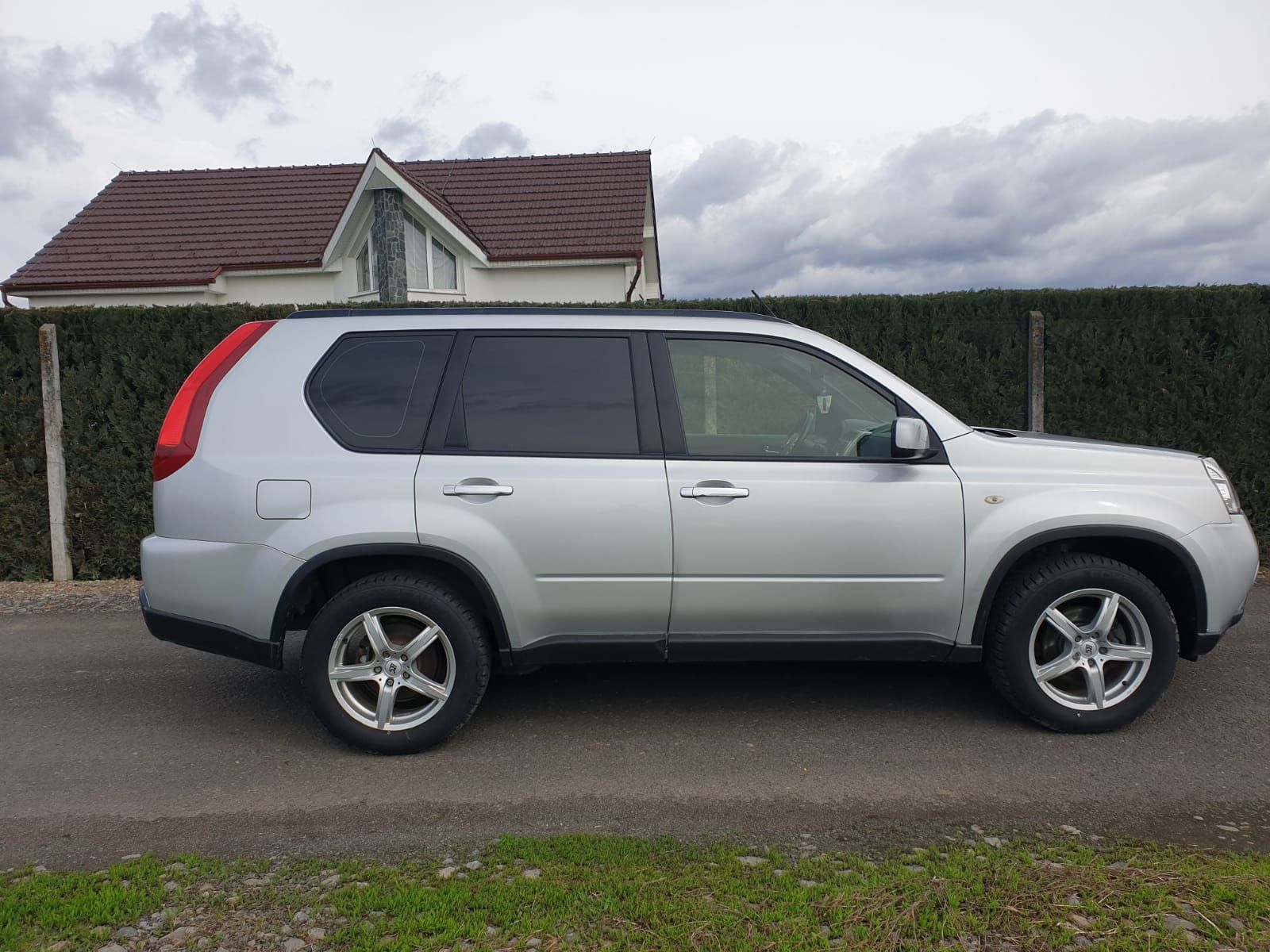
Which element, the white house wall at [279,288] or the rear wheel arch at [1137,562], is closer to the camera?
the rear wheel arch at [1137,562]

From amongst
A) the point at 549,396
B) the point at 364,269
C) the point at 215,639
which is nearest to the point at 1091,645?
the point at 549,396

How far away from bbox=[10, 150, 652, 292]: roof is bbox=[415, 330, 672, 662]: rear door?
15.3 m

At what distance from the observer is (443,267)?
2045 cm

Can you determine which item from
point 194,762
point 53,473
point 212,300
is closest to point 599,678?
point 194,762

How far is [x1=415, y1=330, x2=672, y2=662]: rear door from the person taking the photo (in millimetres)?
4047

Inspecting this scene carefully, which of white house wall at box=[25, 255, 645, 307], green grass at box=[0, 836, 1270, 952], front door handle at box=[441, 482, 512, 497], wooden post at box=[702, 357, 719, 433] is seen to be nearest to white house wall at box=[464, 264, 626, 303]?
white house wall at box=[25, 255, 645, 307]

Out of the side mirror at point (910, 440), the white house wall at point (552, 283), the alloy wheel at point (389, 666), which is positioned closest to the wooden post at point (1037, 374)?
the side mirror at point (910, 440)

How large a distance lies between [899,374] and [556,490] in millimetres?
5191

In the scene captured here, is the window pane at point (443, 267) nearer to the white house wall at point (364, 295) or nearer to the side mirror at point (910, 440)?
the white house wall at point (364, 295)

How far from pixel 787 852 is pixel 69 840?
263 cm

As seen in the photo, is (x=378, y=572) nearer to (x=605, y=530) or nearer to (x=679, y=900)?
(x=605, y=530)

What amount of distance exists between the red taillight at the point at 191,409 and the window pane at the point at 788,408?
6.61ft

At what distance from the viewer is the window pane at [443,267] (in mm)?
20344

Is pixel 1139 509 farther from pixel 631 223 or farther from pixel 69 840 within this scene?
pixel 631 223
